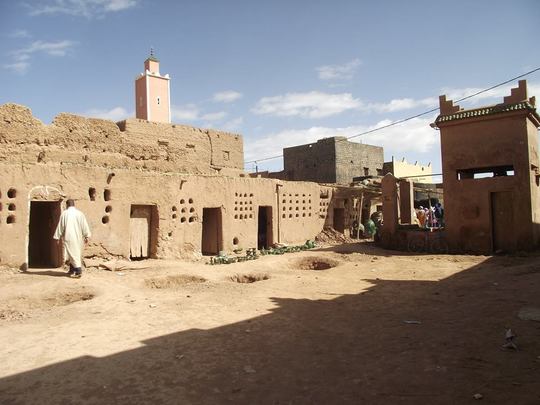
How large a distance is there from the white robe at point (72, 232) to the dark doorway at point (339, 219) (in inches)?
536

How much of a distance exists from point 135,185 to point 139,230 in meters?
1.45

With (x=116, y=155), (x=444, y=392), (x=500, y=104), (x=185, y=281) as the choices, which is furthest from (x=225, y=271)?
(x=500, y=104)

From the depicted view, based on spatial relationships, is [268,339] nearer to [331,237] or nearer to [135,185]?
[135,185]

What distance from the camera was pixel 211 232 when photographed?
1580cm

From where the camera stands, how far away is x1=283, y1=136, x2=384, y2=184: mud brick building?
28.0 m

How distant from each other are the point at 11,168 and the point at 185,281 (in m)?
4.99

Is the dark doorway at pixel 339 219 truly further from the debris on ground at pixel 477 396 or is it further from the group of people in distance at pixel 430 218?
the debris on ground at pixel 477 396

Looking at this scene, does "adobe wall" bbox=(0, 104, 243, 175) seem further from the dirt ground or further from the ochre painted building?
the ochre painted building

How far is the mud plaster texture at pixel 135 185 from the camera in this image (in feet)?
34.5

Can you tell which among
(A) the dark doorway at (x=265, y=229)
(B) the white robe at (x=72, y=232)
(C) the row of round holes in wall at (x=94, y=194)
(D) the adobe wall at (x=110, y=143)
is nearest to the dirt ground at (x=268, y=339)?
(B) the white robe at (x=72, y=232)

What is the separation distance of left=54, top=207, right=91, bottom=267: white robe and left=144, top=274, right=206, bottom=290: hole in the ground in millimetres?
1696

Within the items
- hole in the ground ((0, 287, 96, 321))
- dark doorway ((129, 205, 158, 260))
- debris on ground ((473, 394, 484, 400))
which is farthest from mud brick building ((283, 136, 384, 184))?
debris on ground ((473, 394, 484, 400))

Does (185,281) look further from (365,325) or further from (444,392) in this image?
(444,392)

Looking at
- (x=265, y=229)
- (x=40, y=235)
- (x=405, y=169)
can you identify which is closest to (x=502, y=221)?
(x=265, y=229)
